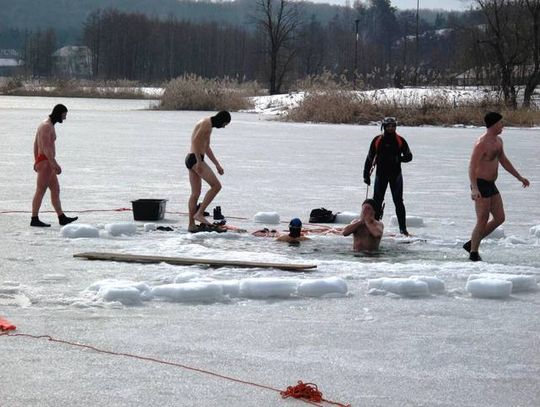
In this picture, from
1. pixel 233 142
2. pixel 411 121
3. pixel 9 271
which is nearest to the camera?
pixel 9 271

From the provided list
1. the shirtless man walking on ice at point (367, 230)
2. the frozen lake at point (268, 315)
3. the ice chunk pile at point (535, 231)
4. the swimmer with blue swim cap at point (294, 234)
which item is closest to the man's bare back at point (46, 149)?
the frozen lake at point (268, 315)

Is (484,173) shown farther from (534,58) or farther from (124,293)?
(534,58)

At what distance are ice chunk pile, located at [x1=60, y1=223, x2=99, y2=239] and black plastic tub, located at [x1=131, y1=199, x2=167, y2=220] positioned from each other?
1.52 meters

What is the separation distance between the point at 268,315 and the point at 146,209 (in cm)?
574

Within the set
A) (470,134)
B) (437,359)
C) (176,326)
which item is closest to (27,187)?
(176,326)

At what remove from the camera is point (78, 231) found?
1133 cm

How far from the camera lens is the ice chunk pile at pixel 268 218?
504 inches

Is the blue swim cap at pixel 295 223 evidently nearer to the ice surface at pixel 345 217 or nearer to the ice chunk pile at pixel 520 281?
the ice surface at pixel 345 217

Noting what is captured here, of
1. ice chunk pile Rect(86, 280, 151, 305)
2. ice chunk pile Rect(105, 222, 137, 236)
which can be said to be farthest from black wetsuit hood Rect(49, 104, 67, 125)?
ice chunk pile Rect(86, 280, 151, 305)

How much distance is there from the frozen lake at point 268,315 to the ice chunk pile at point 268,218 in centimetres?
14

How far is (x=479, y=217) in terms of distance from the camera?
33.6 feet

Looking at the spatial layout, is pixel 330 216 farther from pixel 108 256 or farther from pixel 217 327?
pixel 217 327

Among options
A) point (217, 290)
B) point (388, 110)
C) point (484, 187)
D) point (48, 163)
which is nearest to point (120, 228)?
point (48, 163)

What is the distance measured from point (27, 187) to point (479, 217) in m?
8.17
